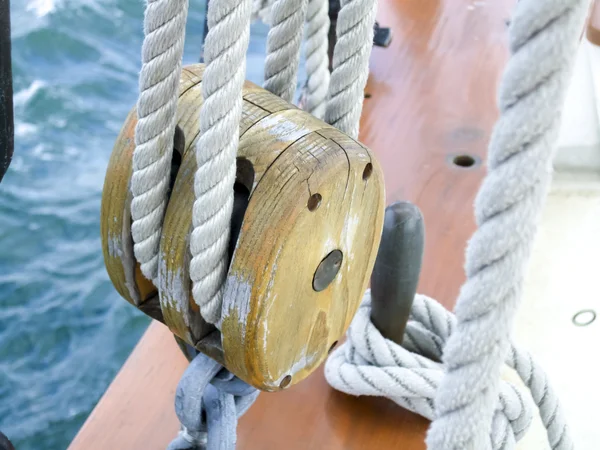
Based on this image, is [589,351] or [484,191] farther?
[589,351]

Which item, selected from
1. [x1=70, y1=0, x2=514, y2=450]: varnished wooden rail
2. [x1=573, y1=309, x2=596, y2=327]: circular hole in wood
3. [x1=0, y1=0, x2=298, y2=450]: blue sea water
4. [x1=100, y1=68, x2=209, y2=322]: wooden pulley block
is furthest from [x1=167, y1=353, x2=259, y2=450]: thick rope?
[x1=0, y1=0, x2=298, y2=450]: blue sea water

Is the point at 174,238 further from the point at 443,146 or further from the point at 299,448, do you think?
the point at 443,146

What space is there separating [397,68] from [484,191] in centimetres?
147

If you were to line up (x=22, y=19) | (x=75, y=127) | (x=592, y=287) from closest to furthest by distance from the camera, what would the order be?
(x=592, y=287) → (x=75, y=127) → (x=22, y=19)

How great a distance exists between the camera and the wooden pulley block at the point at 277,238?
509mm

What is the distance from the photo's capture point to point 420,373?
85 cm

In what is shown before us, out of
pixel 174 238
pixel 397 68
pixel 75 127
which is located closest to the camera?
pixel 174 238

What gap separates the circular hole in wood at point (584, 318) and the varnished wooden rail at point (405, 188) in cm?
30

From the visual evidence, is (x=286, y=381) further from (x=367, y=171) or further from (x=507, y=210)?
(x=507, y=210)

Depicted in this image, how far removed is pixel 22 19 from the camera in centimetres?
347

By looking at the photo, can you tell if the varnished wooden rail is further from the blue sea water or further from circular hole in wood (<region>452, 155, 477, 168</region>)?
the blue sea water

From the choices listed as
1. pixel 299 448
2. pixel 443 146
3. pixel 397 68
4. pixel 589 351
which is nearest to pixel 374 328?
pixel 299 448

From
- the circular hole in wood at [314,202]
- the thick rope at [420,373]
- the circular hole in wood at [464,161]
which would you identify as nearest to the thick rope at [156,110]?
the circular hole in wood at [314,202]

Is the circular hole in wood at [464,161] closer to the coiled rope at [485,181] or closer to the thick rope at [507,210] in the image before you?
the coiled rope at [485,181]
